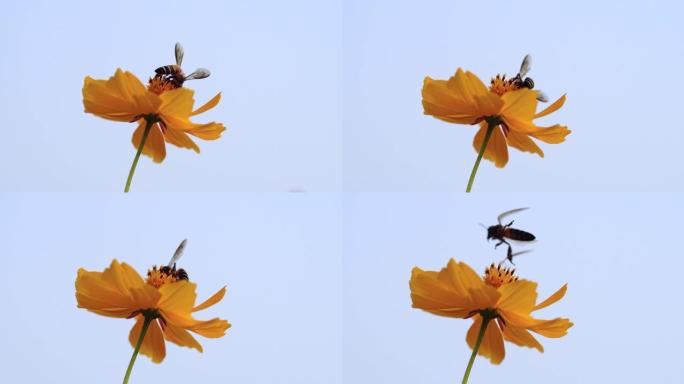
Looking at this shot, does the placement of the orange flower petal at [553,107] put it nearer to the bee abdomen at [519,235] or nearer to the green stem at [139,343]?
the bee abdomen at [519,235]

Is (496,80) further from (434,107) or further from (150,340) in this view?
(150,340)

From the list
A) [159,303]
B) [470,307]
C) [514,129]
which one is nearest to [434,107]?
[514,129]

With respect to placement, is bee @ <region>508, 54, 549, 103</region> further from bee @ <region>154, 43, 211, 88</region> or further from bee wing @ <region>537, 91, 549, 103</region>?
bee @ <region>154, 43, 211, 88</region>

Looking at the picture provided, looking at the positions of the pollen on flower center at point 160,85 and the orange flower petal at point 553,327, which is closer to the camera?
the orange flower petal at point 553,327

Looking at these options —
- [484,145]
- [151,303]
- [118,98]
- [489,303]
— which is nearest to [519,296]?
[489,303]

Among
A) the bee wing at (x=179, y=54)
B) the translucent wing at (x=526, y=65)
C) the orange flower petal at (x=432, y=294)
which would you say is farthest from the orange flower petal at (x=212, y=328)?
the translucent wing at (x=526, y=65)

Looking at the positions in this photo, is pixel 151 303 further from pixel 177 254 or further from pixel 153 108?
pixel 153 108

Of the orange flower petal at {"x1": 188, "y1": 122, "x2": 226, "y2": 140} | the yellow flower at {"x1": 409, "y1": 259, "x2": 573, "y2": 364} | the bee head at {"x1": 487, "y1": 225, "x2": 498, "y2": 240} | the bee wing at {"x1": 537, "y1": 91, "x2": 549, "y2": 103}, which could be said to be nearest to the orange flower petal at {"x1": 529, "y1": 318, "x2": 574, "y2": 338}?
the yellow flower at {"x1": 409, "y1": 259, "x2": 573, "y2": 364}
